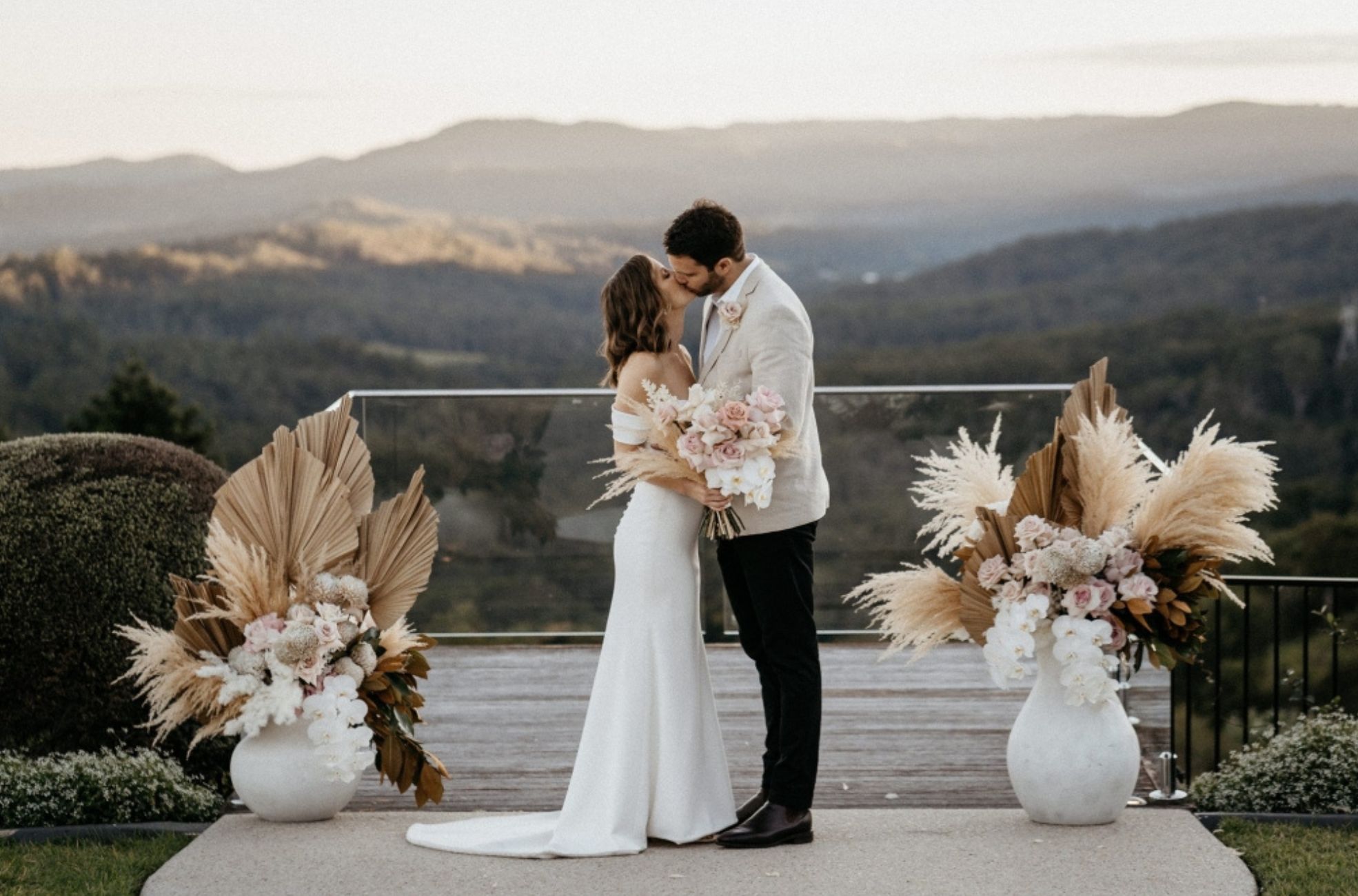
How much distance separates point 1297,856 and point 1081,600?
3.03 ft

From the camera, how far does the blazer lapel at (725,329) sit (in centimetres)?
440

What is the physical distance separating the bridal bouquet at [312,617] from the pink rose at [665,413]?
2.84ft

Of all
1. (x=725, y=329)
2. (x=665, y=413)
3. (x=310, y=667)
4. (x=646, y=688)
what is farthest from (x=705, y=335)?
(x=310, y=667)

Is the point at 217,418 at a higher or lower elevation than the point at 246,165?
lower

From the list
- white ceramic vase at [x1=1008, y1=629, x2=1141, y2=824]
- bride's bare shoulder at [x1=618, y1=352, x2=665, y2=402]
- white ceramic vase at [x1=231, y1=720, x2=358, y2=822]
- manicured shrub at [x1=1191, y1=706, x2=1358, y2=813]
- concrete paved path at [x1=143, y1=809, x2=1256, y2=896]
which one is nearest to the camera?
concrete paved path at [x1=143, y1=809, x2=1256, y2=896]

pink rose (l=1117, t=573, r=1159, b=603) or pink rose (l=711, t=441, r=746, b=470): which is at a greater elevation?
pink rose (l=711, t=441, r=746, b=470)

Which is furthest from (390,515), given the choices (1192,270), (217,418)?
(1192,270)

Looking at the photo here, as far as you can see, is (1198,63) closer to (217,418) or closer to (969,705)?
(217,418)

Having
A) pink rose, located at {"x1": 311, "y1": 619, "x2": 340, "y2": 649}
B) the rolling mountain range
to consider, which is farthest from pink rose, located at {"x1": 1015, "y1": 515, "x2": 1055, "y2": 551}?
the rolling mountain range

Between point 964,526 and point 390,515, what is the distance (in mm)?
1747

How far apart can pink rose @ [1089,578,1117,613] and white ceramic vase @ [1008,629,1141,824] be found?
179 mm

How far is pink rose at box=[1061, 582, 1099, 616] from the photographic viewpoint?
4.54 meters

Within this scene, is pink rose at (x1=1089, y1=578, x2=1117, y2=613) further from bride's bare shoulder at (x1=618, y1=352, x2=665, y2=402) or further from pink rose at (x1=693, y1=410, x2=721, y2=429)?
bride's bare shoulder at (x1=618, y1=352, x2=665, y2=402)

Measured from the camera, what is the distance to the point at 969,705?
646cm
